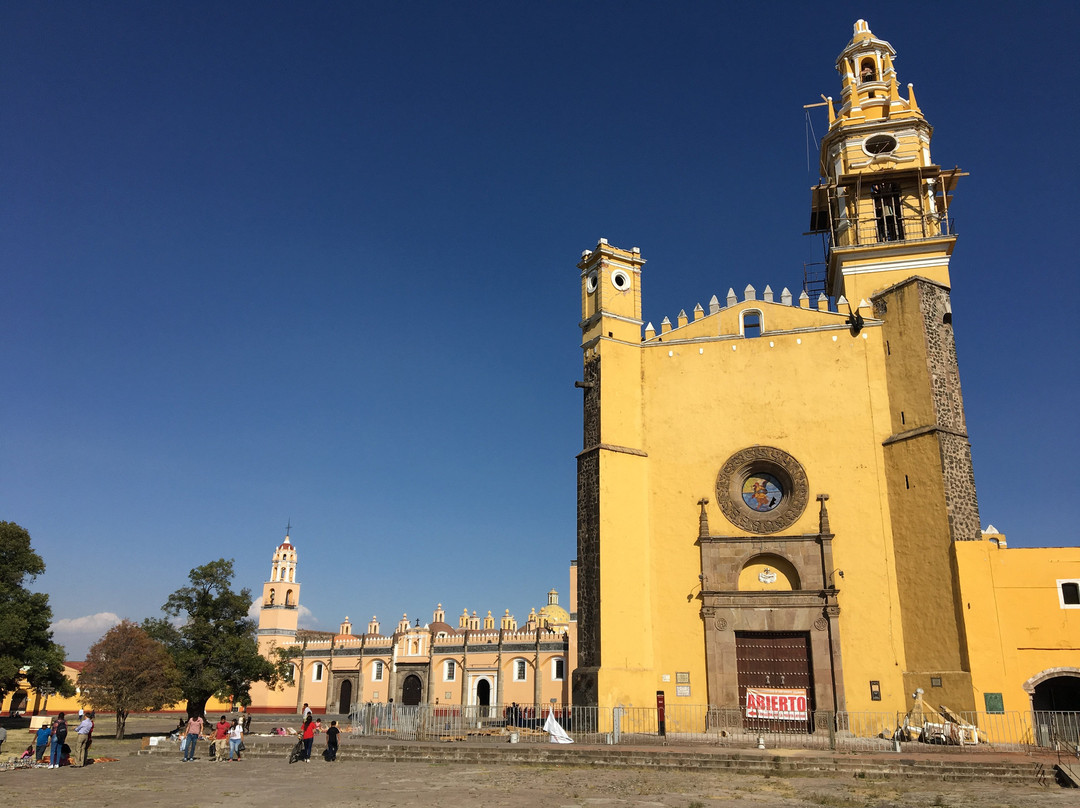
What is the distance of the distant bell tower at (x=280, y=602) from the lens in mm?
54156

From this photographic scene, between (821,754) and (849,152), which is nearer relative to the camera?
(821,754)

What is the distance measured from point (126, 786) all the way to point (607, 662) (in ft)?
35.4

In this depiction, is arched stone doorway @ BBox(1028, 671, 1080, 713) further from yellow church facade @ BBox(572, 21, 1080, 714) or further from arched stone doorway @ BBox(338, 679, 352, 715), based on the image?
arched stone doorway @ BBox(338, 679, 352, 715)

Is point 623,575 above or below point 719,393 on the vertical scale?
below

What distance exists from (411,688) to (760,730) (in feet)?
107

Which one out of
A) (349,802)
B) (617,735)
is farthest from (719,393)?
(349,802)

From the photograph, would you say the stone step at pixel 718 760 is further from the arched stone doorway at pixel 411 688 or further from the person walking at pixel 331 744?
the arched stone doorway at pixel 411 688

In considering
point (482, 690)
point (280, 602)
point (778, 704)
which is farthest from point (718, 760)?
point (280, 602)

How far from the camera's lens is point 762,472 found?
22016mm

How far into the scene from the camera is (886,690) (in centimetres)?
1905

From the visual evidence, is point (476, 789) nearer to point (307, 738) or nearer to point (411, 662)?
point (307, 738)

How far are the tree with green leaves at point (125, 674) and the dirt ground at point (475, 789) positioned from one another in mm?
10042

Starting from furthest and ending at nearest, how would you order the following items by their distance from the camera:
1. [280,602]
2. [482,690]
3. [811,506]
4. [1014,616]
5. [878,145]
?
1. [280,602]
2. [482,690]
3. [878,145]
4. [811,506]
5. [1014,616]

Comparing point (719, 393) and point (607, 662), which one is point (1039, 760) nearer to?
point (607, 662)
